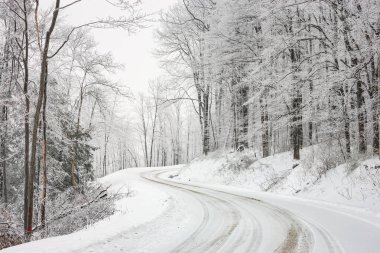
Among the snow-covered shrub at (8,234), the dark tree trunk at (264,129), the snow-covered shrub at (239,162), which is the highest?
the dark tree trunk at (264,129)

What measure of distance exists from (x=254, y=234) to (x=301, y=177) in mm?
9041

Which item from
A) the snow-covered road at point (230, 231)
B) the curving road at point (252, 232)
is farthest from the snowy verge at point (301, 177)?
the curving road at point (252, 232)

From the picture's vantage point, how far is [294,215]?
8859 millimetres

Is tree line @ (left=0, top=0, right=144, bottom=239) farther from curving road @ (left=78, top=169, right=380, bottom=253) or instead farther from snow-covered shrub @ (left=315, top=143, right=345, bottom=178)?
snow-covered shrub @ (left=315, top=143, right=345, bottom=178)

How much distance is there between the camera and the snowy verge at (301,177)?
1045cm

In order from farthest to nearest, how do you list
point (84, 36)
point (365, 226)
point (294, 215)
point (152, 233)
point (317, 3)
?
point (84, 36) → point (317, 3) → point (294, 215) → point (365, 226) → point (152, 233)

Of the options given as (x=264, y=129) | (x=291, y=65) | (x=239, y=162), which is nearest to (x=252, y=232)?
(x=291, y=65)

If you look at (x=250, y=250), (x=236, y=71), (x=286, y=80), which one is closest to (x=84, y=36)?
(x=236, y=71)

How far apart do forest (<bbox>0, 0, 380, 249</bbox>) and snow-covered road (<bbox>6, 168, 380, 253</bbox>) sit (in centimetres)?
289

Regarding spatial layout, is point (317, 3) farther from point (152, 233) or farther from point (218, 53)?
point (152, 233)

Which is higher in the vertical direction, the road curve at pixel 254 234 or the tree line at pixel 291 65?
the tree line at pixel 291 65

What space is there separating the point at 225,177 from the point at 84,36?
12963 millimetres

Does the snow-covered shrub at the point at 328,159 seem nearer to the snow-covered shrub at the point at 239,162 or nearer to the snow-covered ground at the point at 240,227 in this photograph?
the snow-covered ground at the point at 240,227

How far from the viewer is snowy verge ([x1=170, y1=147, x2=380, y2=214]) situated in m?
10.4
